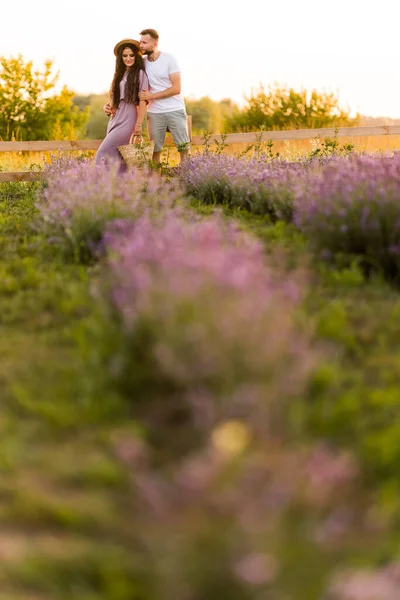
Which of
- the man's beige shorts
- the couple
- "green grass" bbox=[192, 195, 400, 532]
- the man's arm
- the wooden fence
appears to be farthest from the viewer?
the wooden fence

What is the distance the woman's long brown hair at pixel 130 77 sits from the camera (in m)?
8.89

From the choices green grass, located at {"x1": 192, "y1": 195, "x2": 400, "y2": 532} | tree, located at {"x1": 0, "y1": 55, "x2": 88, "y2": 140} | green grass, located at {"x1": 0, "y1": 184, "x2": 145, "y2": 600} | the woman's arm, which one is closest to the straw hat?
the woman's arm

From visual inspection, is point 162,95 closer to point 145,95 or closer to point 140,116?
point 145,95

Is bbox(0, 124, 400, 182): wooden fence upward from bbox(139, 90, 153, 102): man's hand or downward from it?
downward

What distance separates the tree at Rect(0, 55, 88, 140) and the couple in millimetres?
9322

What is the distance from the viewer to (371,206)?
14.7 feet

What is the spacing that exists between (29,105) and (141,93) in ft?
38.6

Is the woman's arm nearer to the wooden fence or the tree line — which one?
the wooden fence

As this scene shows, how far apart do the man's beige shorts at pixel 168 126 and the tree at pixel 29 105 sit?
30.1 ft

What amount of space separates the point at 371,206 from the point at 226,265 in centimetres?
218

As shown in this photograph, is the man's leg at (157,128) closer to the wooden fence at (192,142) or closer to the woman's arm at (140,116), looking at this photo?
the woman's arm at (140,116)

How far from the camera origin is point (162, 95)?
9.18 meters

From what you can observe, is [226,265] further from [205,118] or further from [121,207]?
[205,118]

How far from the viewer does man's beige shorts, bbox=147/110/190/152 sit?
955 centimetres
